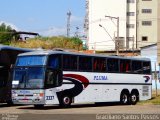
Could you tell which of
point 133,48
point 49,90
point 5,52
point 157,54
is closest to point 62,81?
point 49,90

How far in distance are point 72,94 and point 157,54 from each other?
4619 centimetres

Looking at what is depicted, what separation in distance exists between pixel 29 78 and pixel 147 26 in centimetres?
6901

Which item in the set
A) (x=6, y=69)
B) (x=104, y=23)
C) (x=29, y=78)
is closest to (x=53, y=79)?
(x=29, y=78)

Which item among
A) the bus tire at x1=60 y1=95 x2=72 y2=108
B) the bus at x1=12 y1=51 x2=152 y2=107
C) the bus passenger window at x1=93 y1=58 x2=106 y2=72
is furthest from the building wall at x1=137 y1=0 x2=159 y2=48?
the bus tire at x1=60 y1=95 x2=72 y2=108

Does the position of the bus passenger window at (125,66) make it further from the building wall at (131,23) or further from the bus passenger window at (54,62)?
the building wall at (131,23)

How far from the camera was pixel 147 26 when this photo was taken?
309 feet

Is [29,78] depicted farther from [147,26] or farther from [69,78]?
[147,26]

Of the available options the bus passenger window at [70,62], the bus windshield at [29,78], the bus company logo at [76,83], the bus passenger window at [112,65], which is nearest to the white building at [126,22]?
the bus passenger window at [112,65]

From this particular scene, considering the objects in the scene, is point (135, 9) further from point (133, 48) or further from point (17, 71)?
point (17, 71)

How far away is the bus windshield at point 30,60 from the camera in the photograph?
27.5m

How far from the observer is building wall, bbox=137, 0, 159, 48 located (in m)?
93.1

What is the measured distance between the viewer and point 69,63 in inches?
1130

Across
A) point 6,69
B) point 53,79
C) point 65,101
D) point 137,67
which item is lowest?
point 65,101

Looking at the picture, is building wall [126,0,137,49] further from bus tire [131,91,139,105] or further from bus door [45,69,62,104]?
bus door [45,69,62,104]
